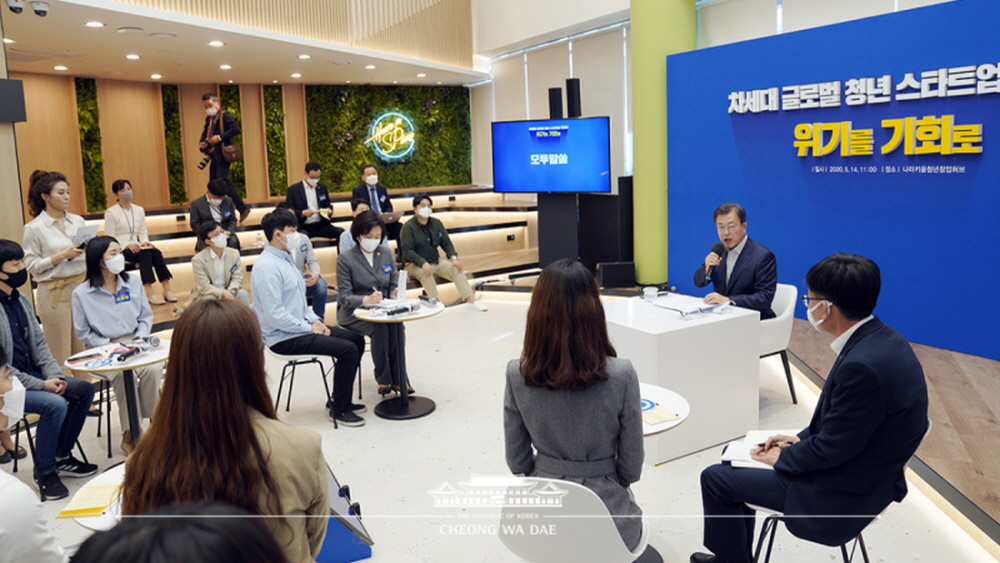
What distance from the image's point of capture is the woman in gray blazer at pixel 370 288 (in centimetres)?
523

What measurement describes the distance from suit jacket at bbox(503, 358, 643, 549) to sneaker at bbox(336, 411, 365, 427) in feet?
8.73

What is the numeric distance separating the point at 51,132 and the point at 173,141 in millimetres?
1871

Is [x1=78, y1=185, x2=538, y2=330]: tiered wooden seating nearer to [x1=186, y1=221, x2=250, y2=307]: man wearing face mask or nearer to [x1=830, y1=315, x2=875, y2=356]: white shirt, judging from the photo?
[x1=186, y1=221, x2=250, y2=307]: man wearing face mask

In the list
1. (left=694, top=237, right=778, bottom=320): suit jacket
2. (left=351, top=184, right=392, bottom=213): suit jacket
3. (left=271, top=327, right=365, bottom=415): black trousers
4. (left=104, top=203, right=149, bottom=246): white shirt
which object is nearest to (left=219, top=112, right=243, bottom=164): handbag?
(left=351, top=184, right=392, bottom=213): suit jacket

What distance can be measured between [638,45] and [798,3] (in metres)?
1.73

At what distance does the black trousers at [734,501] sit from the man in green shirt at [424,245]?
5.24 m

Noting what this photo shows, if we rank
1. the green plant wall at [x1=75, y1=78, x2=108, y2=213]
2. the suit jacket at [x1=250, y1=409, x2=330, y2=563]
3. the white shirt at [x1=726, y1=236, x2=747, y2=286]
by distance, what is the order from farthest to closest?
the green plant wall at [x1=75, y1=78, x2=108, y2=213] < the white shirt at [x1=726, y1=236, x2=747, y2=286] < the suit jacket at [x1=250, y1=409, x2=330, y2=563]

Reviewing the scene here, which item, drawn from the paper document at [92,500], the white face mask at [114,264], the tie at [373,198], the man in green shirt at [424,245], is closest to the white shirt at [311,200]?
the tie at [373,198]

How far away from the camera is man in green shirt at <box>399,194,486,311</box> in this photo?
760 cm

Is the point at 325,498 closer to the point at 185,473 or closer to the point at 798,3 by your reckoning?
the point at 185,473

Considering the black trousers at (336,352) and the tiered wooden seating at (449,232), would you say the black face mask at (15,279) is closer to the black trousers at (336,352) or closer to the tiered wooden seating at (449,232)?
the black trousers at (336,352)

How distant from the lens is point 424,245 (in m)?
7.77


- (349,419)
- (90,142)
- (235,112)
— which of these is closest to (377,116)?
(235,112)

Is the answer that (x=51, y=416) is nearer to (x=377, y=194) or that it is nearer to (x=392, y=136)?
(x=377, y=194)
